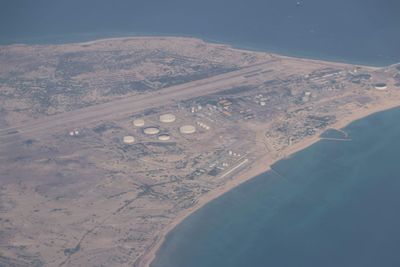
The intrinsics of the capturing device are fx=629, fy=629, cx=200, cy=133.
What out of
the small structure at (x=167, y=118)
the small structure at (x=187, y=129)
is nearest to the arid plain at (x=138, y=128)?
the small structure at (x=187, y=129)

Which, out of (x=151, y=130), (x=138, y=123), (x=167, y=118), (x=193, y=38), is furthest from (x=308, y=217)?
(x=193, y=38)

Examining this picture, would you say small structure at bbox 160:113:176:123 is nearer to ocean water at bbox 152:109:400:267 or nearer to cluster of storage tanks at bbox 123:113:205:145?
cluster of storage tanks at bbox 123:113:205:145

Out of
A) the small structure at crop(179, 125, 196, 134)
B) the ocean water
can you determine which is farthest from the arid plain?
the ocean water

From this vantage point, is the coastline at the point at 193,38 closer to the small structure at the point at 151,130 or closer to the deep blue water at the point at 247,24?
the deep blue water at the point at 247,24

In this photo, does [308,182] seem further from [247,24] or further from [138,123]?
[247,24]

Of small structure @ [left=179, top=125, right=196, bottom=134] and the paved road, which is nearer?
small structure @ [left=179, top=125, right=196, bottom=134]
